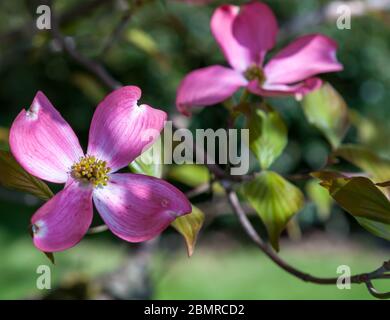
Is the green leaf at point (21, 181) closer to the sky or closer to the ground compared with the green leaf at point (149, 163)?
closer to the ground

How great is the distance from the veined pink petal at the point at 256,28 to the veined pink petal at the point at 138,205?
26 cm

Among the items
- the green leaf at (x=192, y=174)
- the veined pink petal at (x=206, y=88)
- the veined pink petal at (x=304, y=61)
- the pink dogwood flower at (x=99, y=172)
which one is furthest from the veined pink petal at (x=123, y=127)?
the green leaf at (x=192, y=174)

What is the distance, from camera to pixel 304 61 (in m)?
0.66

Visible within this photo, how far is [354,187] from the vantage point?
0.45 metres

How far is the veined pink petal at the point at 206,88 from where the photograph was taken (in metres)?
0.59

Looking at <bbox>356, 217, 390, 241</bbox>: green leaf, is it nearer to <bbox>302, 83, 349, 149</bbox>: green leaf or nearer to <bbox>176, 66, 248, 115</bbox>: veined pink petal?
<bbox>176, 66, 248, 115</bbox>: veined pink petal

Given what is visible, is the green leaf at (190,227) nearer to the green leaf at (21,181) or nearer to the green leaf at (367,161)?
the green leaf at (21,181)

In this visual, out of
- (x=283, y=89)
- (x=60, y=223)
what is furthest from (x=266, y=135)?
(x=60, y=223)

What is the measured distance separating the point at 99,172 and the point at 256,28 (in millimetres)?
290

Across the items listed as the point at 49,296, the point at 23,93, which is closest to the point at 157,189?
the point at 49,296

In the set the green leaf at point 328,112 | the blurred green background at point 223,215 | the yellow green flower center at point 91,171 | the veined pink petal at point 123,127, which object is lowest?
the yellow green flower center at point 91,171

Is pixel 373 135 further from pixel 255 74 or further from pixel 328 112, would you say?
pixel 255 74

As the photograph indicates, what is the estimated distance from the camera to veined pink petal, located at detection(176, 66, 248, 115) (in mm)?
592

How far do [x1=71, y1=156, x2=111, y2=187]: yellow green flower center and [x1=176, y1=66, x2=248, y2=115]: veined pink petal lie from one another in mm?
126
